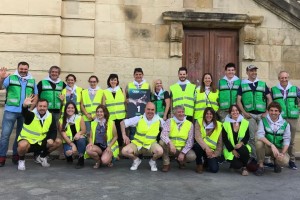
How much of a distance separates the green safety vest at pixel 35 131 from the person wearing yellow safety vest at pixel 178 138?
2.11 meters

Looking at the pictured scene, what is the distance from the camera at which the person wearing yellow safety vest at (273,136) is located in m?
6.17

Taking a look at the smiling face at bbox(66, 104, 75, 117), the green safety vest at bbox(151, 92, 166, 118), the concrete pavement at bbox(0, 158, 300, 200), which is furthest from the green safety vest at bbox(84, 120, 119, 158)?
the green safety vest at bbox(151, 92, 166, 118)

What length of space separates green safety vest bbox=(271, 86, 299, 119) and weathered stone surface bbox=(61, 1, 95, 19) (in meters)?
4.61

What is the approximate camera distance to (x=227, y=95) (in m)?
6.96

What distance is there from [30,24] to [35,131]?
2926mm

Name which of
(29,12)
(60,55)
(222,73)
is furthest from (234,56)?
(29,12)

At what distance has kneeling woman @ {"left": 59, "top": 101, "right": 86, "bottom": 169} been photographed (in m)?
6.44

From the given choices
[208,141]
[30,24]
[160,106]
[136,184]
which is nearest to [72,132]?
[160,106]

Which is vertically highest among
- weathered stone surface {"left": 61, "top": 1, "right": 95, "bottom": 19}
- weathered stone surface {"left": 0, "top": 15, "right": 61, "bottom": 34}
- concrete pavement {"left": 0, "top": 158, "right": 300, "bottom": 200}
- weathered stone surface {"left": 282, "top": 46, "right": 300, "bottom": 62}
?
weathered stone surface {"left": 61, "top": 1, "right": 95, "bottom": 19}

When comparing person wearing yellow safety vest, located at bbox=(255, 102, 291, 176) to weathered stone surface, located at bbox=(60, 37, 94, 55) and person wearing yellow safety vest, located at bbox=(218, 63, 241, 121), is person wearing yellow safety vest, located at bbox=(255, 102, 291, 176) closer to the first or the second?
person wearing yellow safety vest, located at bbox=(218, 63, 241, 121)

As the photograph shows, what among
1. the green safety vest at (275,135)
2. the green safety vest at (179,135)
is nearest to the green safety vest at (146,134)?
the green safety vest at (179,135)

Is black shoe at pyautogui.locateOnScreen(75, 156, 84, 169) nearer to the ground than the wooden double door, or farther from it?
nearer to the ground

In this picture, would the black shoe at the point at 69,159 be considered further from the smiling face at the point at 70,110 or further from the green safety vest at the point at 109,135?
the smiling face at the point at 70,110

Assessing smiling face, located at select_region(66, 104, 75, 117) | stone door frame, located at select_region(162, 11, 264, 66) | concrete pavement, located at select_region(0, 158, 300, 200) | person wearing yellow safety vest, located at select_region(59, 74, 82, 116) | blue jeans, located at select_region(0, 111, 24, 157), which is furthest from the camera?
stone door frame, located at select_region(162, 11, 264, 66)
